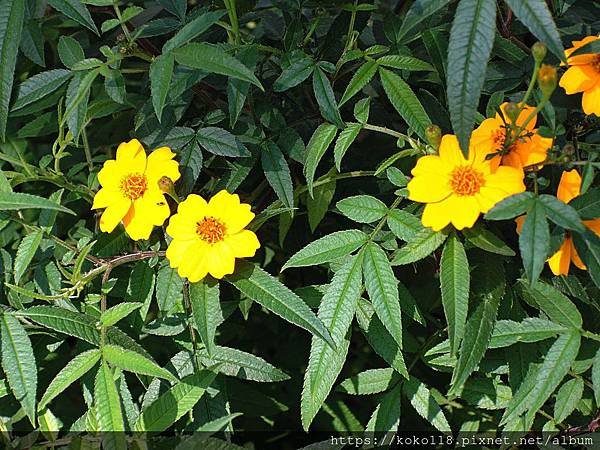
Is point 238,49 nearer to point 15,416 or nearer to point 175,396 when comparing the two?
point 175,396

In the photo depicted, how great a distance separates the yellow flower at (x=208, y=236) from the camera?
1.08 metres

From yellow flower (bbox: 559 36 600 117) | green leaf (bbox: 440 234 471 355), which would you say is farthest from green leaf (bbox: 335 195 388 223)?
yellow flower (bbox: 559 36 600 117)

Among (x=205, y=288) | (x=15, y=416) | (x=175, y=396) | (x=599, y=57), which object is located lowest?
(x=15, y=416)

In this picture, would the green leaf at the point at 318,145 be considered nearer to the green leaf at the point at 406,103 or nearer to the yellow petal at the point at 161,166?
the green leaf at the point at 406,103

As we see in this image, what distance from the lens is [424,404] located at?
1238mm

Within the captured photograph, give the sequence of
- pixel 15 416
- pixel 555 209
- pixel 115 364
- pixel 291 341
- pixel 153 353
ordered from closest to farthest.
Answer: pixel 555 209 → pixel 115 364 → pixel 15 416 → pixel 153 353 → pixel 291 341

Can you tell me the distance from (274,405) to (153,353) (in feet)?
0.84

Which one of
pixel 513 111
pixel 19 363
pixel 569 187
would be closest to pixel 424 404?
pixel 569 187

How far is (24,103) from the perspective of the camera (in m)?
1.15

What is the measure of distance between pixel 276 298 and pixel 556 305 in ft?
1.37

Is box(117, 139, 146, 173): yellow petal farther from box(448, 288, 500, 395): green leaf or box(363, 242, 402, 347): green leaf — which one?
box(448, 288, 500, 395): green leaf

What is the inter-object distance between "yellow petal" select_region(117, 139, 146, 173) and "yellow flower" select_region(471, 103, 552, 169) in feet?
1.67

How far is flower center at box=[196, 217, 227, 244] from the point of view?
1.10 meters

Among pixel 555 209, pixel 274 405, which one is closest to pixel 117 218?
pixel 274 405
